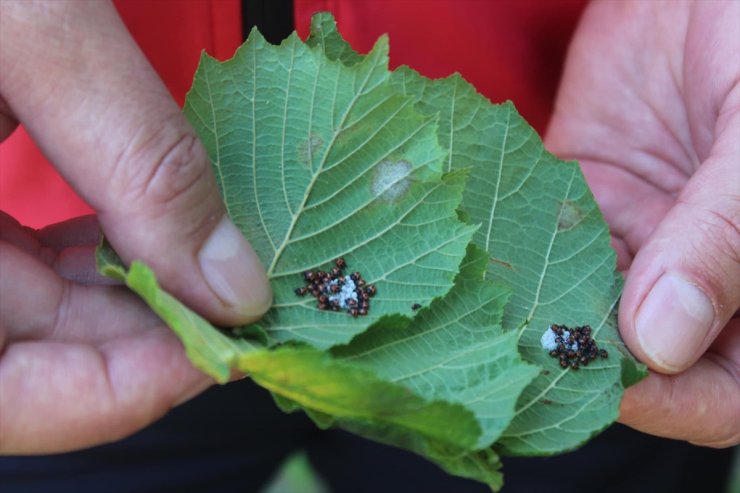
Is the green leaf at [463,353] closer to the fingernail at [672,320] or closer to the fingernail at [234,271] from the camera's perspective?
the fingernail at [234,271]

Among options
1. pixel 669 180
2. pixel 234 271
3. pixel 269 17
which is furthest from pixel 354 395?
pixel 669 180

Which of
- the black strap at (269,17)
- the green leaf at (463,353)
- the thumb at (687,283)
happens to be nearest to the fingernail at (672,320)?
the thumb at (687,283)

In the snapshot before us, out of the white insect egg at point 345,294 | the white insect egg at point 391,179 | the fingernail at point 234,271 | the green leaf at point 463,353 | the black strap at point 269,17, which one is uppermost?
the black strap at point 269,17

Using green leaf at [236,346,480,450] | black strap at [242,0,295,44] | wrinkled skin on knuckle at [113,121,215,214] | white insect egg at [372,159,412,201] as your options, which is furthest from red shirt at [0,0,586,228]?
green leaf at [236,346,480,450]

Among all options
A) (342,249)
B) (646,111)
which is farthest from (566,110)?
(342,249)

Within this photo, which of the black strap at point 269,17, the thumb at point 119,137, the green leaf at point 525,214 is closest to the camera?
the thumb at point 119,137

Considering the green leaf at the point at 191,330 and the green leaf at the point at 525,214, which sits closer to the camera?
the green leaf at the point at 191,330

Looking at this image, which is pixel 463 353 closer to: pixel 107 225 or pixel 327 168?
pixel 327 168
